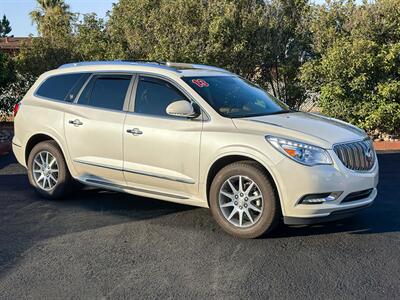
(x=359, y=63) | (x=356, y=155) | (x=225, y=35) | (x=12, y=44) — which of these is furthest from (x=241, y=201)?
(x=12, y=44)

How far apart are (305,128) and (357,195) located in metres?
0.84

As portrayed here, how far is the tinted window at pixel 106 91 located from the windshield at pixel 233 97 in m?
0.84

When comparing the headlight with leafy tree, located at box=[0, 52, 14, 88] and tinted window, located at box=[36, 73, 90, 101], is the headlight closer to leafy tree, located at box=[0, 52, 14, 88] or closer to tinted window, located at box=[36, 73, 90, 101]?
tinted window, located at box=[36, 73, 90, 101]

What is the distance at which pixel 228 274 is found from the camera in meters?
4.38

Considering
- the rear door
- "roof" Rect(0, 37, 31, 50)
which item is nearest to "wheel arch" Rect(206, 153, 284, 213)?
the rear door

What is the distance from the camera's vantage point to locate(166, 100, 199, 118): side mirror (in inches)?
219

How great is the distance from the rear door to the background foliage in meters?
5.53

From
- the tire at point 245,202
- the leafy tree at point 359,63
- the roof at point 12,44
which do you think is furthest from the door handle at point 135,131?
the roof at point 12,44

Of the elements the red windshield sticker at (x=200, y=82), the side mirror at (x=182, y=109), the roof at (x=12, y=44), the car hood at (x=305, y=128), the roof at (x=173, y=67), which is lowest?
the roof at (x=12, y=44)

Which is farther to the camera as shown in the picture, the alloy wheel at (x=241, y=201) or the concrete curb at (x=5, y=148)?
the concrete curb at (x=5, y=148)

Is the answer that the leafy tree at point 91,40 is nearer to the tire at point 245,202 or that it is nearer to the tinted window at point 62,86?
the tinted window at point 62,86

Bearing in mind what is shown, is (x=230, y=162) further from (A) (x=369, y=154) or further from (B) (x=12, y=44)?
(B) (x=12, y=44)

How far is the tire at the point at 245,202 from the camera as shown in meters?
5.10

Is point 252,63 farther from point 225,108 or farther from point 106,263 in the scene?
point 106,263
